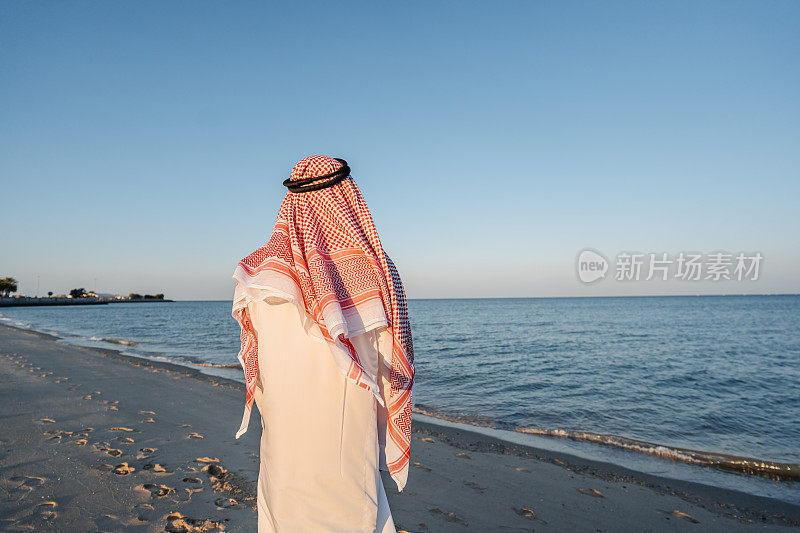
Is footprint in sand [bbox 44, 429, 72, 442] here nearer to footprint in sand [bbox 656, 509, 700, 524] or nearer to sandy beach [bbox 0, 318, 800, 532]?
sandy beach [bbox 0, 318, 800, 532]

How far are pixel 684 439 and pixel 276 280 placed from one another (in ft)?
25.1

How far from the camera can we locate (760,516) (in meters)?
3.89

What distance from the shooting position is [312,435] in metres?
1.44

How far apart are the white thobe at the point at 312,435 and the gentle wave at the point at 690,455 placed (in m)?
5.80

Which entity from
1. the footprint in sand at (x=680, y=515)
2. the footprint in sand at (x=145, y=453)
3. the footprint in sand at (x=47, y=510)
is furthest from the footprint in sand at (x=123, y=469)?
the footprint in sand at (x=680, y=515)

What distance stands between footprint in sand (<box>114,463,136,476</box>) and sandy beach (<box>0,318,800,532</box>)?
0.6 inches

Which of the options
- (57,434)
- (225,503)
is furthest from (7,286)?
(225,503)

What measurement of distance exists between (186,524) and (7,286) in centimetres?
11055

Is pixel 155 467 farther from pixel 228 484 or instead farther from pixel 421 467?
pixel 421 467

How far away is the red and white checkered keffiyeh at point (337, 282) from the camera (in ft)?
4.58

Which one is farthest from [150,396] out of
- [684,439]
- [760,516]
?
[684,439]

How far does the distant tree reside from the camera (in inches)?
3302

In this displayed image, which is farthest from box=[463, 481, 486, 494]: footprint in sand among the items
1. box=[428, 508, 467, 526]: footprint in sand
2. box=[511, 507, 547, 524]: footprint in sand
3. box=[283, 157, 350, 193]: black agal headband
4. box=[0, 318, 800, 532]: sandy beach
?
box=[283, 157, 350, 193]: black agal headband

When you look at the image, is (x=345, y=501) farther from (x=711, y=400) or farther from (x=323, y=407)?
(x=711, y=400)
